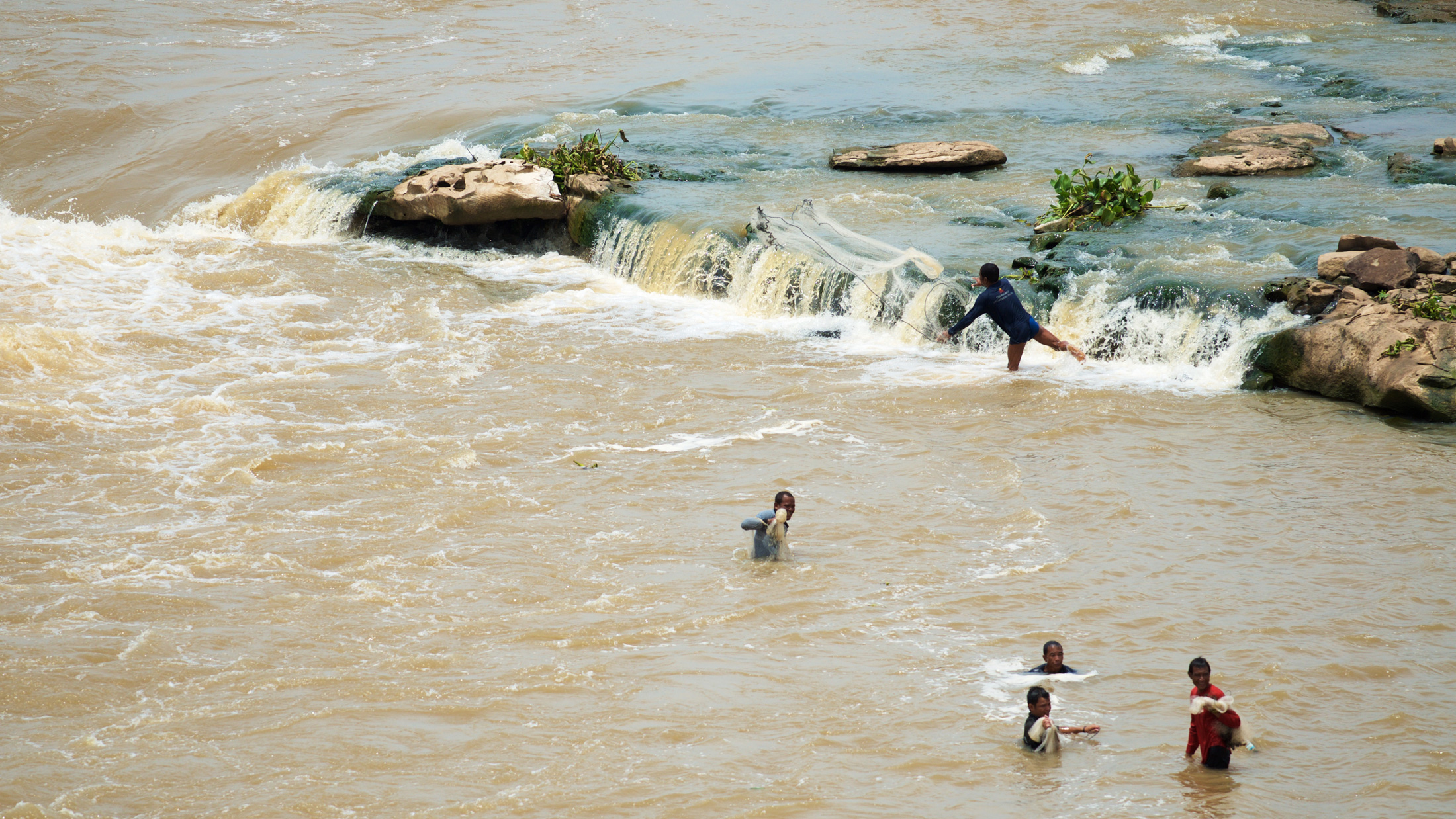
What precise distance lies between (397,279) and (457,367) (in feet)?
13.2

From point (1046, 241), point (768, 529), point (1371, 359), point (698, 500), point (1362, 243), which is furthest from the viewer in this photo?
point (1046, 241)

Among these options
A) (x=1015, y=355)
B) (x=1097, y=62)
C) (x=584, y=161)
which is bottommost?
(x=1015, y=355)

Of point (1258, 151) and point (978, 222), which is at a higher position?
point (1258, 151)

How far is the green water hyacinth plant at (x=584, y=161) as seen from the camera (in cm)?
1800

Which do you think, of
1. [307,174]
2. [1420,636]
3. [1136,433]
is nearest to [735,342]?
[1136,433]

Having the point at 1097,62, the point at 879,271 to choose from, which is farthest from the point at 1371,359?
the point at 1097,62

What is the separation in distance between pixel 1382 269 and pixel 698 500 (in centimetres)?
723

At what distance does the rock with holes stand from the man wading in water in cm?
735

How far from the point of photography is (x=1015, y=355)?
12234mm

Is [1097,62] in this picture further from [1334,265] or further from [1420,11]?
[1334,265]

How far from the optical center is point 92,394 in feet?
39.4

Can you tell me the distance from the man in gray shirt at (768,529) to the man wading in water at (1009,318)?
4604mm

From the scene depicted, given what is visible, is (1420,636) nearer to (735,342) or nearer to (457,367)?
(735,342)

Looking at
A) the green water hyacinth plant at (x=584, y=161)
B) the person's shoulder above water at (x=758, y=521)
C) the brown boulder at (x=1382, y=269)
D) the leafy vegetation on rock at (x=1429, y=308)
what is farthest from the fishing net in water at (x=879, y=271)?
the person's shoulder above water at (x=758, y=521)
